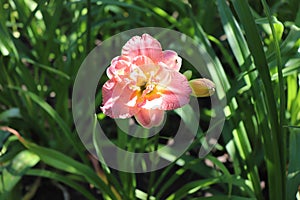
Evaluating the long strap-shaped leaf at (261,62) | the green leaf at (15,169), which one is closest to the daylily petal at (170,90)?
the long strap-shaped leaf at (261,62)

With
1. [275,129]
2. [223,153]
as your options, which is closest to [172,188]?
[223,153]

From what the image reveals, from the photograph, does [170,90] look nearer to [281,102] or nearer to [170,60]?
[170,60]

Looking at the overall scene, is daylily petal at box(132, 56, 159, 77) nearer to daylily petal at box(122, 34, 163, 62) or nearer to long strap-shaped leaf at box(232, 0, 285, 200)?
daylily petal at box(122, 34, 163, 62)

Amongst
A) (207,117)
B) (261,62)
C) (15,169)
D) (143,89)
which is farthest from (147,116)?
(207,117)

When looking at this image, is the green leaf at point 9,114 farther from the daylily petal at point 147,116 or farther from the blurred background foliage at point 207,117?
the daylily petal at point 147,116

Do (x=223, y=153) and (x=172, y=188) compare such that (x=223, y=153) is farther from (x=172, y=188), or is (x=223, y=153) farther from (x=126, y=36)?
(x=126, y=36)

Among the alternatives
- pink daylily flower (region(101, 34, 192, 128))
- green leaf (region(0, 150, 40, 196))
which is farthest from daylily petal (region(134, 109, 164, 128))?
green leaf (region(0, 150, 40, 196))
